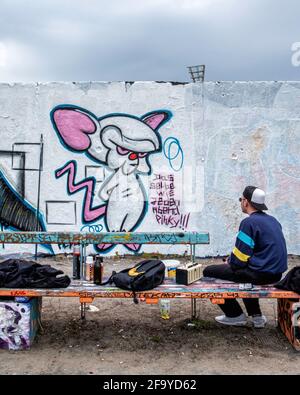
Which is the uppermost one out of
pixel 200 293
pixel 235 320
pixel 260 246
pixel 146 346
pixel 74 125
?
pixel 74 125

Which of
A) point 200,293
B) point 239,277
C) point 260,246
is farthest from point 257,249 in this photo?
point 200,293

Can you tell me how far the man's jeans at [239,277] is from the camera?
4.67 meters

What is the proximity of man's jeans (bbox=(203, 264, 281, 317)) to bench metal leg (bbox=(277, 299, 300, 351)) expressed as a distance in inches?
11.2

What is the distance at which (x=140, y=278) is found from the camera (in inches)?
178

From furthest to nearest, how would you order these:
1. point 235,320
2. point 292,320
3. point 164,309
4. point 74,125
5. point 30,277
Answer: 1. point 74,125
2. point 164,309
3. point 235,320
4. point 30,277
5. point 292,320

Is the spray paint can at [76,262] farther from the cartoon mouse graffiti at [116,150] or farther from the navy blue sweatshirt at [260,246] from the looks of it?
the cartoon mouse graffiti at [116,150]

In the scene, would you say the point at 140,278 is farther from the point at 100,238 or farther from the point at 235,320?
the point at 235,320

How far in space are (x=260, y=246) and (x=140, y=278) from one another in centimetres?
120

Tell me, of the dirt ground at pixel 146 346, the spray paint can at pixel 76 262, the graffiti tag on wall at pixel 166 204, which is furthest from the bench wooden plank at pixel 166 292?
the graffiti tag on wall at pixel 166 204

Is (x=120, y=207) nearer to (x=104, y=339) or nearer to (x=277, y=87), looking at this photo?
(x=277, y=87)

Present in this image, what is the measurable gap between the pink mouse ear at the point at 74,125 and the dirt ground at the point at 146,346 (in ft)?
12.7

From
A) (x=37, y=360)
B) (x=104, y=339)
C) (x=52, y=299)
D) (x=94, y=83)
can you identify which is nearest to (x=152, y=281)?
(x=104, y=339)

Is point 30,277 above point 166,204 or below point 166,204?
below

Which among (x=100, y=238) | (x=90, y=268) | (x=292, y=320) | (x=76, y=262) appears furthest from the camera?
(x=100, y=238)
